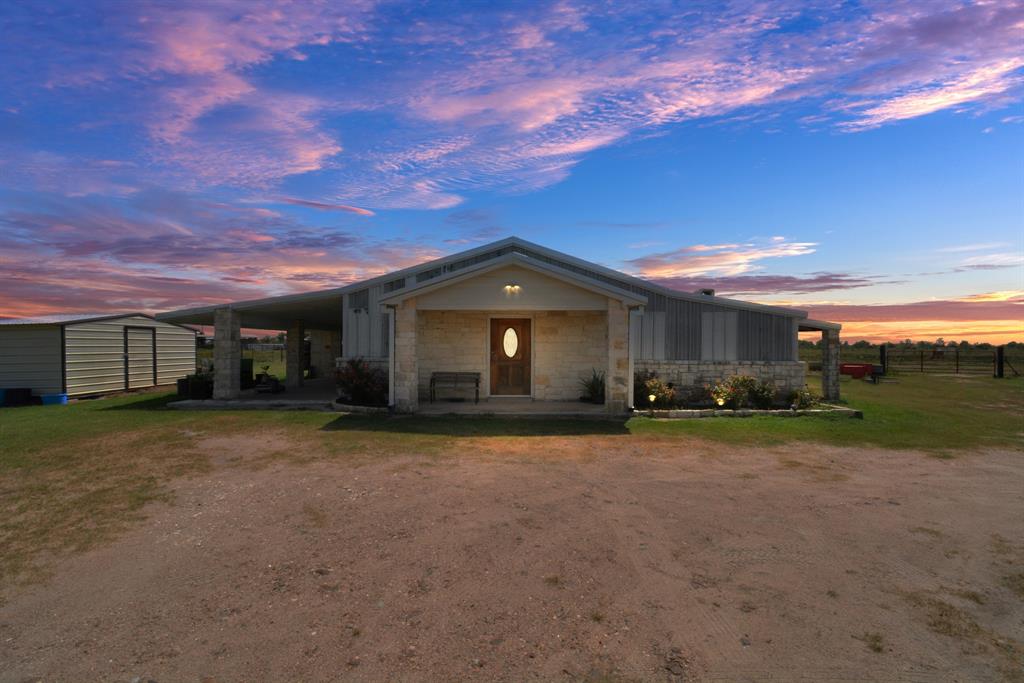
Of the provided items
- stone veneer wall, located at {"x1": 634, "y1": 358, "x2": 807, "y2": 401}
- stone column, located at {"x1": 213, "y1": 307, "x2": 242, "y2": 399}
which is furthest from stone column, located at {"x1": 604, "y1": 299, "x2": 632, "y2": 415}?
stone column, located at {"x1": 213, "y1": 307, "x2": 242, "y2": 399}

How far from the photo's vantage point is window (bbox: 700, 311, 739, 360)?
49.4ft

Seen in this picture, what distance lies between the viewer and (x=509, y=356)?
593 inches

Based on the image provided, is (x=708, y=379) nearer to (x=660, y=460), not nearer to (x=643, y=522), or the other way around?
(x=660, y=460)

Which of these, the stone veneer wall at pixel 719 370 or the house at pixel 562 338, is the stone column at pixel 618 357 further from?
the stone veneer wall at pixel 719 370

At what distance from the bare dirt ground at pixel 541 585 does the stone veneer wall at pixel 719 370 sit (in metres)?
7.62

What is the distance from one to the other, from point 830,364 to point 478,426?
11.2 metres

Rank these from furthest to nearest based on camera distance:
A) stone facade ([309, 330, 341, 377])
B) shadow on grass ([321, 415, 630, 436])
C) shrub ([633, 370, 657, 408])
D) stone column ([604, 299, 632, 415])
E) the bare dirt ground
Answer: stone facade ([309, 330, 341, 377]), shrub ([633, 370, 657, 408]), stone column ([604, 299, 632, 415]), shadow on grass ([321, 415, 630, 436]), the bare dirt ground

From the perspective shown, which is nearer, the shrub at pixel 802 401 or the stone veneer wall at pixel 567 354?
the shrub at pixel 802 401

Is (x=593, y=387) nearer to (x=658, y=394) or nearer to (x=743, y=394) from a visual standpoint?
(x=658, y=394)

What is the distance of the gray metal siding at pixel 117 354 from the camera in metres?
17.4

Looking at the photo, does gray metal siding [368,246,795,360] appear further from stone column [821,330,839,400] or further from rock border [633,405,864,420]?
rock border [633,405,864,420]

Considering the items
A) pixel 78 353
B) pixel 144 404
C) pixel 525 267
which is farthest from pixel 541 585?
pixel 78 353

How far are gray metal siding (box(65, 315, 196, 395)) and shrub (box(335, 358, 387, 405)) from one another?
32.6 feet

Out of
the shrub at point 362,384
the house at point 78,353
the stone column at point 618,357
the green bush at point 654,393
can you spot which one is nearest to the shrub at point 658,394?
the green bush at point 654,393
